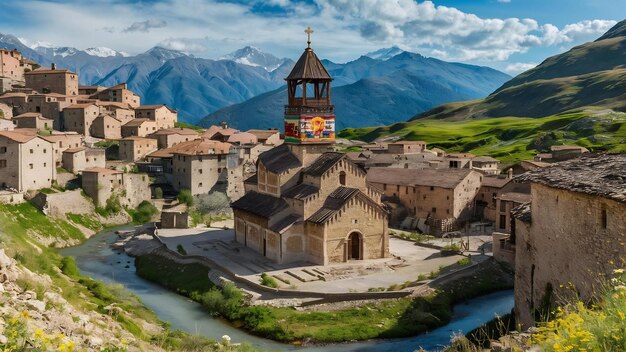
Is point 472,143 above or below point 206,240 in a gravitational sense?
above

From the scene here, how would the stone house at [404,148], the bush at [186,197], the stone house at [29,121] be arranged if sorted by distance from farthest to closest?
1. the stone house at [404,148]
2. the stone house at [29,121]
3. the bush at [186,197]

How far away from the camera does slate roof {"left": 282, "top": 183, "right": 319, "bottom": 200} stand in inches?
1521

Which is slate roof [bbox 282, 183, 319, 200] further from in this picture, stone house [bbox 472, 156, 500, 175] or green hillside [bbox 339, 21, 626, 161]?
green hillside [bbox 339, 21, 626, 161]

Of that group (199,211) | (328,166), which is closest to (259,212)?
(328,166)

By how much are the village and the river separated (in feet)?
8.32

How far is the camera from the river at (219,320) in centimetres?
2711

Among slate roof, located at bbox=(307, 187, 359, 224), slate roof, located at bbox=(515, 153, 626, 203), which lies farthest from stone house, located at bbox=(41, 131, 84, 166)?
slate roof, located at bbox=(515, 153, 626, 203)

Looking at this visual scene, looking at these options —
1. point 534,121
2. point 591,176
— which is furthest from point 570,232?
point 534,121

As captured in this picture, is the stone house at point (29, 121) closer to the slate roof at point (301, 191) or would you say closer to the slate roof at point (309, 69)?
the slate roof at point (309, 69)

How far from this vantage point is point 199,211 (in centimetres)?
6294

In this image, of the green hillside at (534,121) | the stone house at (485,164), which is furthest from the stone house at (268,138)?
the green hillside at (534,121)

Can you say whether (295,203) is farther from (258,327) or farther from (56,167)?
(56,167)

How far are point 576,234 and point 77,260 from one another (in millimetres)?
37642

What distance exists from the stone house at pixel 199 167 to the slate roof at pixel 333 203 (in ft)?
108
